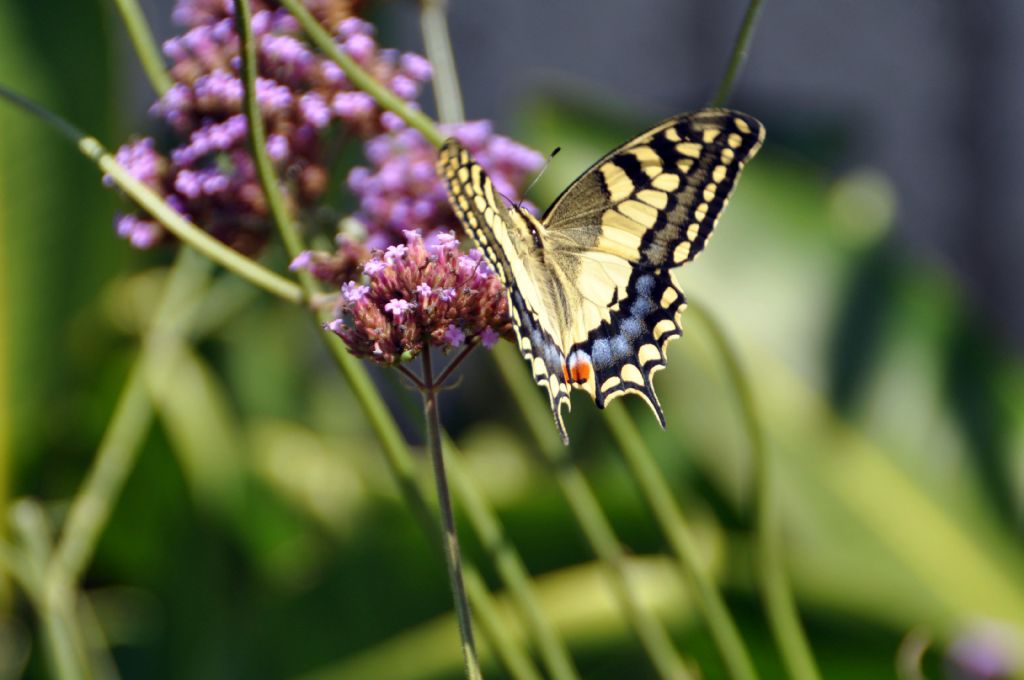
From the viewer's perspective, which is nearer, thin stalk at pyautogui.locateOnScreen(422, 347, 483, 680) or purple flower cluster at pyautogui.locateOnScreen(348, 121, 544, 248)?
thin stalk at pyautogui.locateOnScreen(422, 347, 483, 680)

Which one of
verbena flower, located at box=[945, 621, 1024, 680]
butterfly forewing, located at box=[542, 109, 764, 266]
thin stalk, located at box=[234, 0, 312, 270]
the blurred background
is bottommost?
verbena flower, located at box=[945, 621, 1024, 680]

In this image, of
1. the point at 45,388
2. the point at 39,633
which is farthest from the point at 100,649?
the point at 45,388

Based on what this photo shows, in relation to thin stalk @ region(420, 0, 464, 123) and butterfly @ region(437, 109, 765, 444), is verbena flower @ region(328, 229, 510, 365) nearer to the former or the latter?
butterfly @ region(437, 109, 765, 444)

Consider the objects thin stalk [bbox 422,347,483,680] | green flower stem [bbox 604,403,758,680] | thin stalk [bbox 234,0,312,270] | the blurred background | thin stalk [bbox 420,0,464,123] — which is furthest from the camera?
the blurred background

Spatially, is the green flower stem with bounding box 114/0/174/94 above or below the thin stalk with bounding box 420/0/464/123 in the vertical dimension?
above

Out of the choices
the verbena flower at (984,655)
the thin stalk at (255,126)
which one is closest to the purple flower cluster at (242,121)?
the thin stalk at (255,126)

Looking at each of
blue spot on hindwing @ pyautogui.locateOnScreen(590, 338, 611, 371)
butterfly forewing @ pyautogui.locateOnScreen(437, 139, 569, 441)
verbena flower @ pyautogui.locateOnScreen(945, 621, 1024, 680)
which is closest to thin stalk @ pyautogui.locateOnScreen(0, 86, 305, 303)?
butterfly forewing @ pyautogui.locateOnScreen(437, 139, 569, 441)

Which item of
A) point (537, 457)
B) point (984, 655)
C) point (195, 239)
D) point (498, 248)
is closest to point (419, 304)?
point (498, 248)

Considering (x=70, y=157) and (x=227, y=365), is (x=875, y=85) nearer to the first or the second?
(x=227, y=365)
